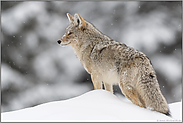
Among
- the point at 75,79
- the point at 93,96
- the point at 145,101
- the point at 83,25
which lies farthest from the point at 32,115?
the point at 75,79

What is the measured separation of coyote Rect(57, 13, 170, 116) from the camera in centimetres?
371

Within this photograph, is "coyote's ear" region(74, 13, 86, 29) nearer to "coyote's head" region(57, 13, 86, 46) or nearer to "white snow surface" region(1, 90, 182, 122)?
"coyote's head" region(57, 13, 86, 46)

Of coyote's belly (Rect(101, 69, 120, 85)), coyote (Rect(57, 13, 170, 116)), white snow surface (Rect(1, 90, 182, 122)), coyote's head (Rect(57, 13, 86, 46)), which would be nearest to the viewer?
white snow surface (Rect(1, 90, 182, 122))

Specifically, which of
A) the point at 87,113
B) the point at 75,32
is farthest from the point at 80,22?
the point at 87,113

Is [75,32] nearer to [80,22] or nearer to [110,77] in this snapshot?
[80,22]

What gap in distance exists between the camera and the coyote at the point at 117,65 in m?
3.71

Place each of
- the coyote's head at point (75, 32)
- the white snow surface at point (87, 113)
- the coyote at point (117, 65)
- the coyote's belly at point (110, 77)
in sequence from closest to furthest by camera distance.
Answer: the white snow surface at point (87, 113)
the coyote at point (117, 65)
the coyote's belly at point (110, 77)
the coyote's head at point (75, 32)

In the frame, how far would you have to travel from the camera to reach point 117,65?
4.12 metres

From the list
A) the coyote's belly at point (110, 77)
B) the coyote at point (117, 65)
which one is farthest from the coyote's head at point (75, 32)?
the coyote's belly at point (110, 77)

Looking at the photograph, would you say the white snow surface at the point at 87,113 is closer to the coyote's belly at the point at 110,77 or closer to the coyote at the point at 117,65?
the coyote at the point at 117,65

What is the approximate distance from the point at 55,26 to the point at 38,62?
288cm

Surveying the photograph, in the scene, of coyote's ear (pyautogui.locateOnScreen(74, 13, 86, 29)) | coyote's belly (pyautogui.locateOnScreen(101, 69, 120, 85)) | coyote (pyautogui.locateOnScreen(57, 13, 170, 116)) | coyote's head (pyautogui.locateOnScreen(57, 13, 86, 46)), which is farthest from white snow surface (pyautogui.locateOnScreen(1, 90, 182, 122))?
coyote's ear (pyautogui.locateOnScreen(74, 13, 86, 29))

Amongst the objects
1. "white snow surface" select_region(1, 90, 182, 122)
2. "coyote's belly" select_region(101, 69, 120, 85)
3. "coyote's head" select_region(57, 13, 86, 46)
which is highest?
"coyote's head" select_region(57, 13, 86, 46)

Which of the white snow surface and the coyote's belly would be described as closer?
the white snow surface
